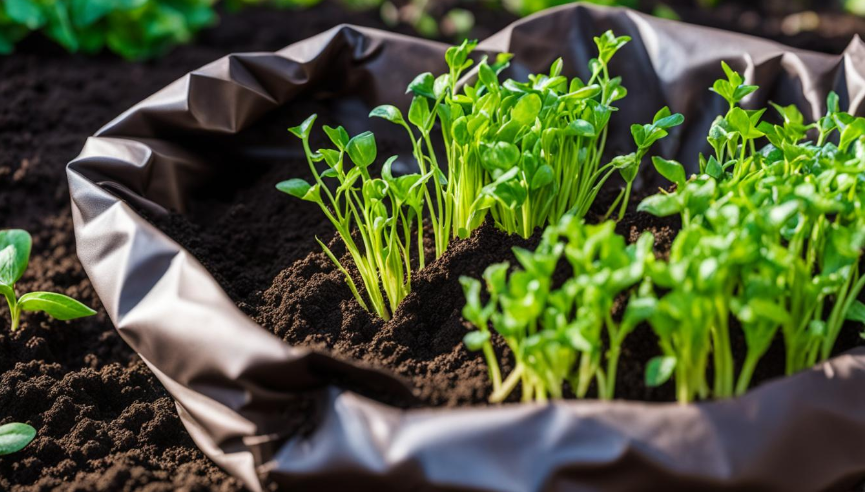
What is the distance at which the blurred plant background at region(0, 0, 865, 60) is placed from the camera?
2.08 metres

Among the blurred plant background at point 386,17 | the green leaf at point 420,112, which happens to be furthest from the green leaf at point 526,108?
the blurred plant background at point 386,17

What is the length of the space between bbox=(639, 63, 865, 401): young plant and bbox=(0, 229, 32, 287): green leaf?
0.98 m

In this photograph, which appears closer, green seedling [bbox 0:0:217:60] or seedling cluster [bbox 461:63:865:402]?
seedling cluster [bbox 461:63:865:402]

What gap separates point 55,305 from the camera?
4.17 feet

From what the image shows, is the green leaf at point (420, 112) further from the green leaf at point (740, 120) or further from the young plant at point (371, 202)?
the green leaf at point (740, 120)

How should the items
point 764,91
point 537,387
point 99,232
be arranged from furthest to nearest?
point 764,91, point 99,232, point 537,387

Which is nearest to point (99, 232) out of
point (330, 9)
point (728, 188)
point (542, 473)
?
point (542, 473)

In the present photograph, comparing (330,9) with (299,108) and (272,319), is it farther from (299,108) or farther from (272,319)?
(272,319)

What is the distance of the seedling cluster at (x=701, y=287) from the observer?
861 millimetres

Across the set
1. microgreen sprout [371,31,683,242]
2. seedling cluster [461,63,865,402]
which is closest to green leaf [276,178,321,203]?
microgreen sprout [371,31,683,242]

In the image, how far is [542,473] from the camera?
2.78 ft

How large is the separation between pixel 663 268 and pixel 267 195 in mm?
913

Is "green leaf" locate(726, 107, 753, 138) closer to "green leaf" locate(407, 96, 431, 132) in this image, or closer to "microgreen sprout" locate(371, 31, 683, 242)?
"microgreen sprout" locate(371, 31, 683, 242)

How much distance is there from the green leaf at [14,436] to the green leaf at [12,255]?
26cm
